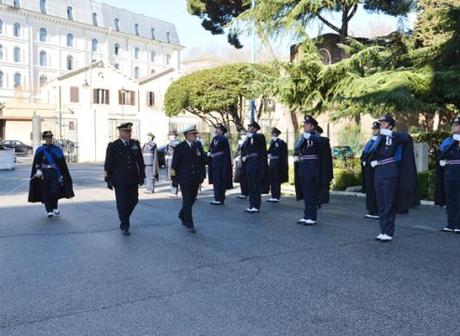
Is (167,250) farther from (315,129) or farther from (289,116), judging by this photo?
(289,116)

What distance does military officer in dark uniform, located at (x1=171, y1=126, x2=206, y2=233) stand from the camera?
29.8 ft

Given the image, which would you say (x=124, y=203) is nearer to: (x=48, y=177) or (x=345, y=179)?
(x=48, y=177)

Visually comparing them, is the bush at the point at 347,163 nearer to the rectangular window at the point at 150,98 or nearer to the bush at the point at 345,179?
the bush at the point at 345,179

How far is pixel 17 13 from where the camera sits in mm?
70375

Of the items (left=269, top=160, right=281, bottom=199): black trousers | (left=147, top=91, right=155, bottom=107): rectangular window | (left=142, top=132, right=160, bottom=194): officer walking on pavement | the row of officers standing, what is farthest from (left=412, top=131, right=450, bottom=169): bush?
(left=147, top=91, right=155, bottom=107): rectangular window

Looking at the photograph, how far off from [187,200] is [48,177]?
3.33 metres

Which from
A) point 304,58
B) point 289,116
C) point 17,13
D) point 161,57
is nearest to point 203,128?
point 289,116

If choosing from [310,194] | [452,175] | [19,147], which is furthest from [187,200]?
[19,147]

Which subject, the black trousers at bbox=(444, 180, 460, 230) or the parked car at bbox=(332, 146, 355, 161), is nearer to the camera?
the black trousers at bbox=(444, 180, 460, 230)

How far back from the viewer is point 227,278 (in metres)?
5.98

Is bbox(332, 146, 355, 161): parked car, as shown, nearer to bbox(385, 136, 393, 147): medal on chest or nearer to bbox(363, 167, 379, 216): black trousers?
bbox(363, 167, 379, 216): black trousers

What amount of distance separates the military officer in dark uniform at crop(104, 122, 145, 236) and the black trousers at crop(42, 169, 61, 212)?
2.37 meters

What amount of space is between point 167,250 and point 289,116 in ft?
55.5

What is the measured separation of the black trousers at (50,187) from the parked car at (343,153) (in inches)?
390
